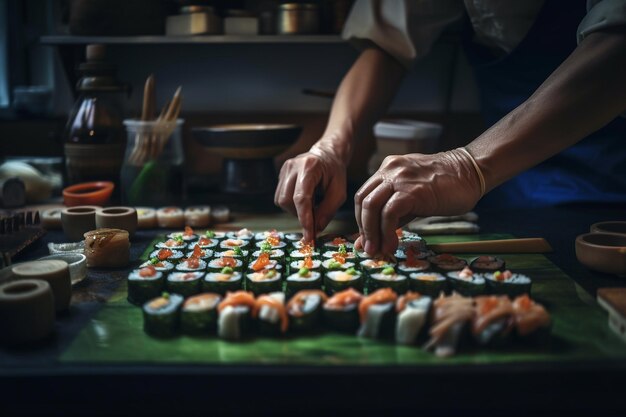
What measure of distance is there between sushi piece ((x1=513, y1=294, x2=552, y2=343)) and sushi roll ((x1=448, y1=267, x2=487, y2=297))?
248mm

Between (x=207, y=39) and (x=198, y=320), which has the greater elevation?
(x=207, y=39)

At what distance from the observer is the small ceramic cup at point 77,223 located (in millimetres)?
2322

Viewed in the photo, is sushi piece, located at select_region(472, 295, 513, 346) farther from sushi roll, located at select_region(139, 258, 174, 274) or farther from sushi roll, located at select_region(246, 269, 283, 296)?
sushi roll, located at select_region(139, 258, 174, 274)

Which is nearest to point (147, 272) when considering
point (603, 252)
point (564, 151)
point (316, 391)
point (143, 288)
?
point (143, 288)

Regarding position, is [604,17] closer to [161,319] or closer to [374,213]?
[374,213]

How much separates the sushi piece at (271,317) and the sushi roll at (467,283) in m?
0.50

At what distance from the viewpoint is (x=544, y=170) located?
2.86 meters

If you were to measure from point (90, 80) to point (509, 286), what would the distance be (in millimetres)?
2099

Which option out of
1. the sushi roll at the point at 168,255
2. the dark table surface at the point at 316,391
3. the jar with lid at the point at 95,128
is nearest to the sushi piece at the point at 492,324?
the dark table surface at the point at 316,391

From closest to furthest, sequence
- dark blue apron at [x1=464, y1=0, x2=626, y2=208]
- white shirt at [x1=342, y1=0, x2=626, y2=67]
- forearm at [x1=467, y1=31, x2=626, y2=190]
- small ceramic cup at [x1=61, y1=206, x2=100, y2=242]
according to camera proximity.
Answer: forearm at [x1=467, y1=31, x2=626, y2=190] → small ceramic cup at [x1=61, y1=206, x2=100, y2=242] → dark blue apron at [x1=464, y1=0, x2=626, y2=208] → white shirt at [x1=342, y1=0, x2=626, y2=67]

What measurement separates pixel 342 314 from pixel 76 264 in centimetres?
82

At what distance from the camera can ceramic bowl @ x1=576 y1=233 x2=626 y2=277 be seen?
1.81 metres

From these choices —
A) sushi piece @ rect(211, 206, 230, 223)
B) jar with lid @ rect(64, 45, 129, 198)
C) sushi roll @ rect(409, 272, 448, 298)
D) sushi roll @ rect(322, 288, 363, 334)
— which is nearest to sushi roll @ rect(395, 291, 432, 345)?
sushi roll @ rect(322, 288, 363, 334)

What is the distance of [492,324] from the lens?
1406 mm
